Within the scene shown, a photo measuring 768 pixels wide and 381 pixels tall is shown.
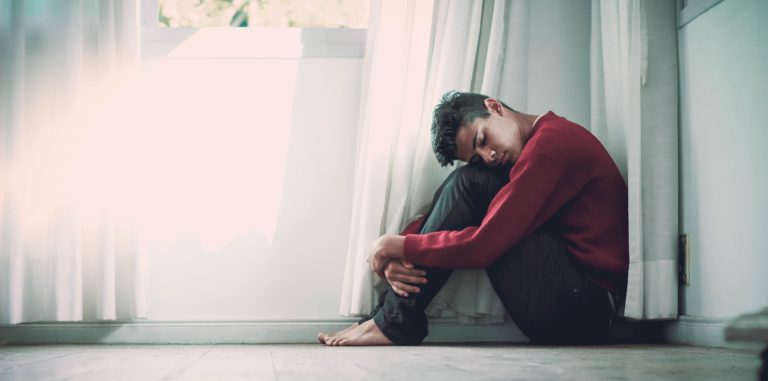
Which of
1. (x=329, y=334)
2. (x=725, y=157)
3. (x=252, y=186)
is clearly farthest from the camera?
(x=252, y=186)

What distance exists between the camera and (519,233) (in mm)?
1936

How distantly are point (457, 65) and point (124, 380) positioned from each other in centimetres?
139

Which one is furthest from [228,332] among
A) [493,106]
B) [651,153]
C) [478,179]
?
[651,153]

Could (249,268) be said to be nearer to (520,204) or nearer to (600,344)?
(520,204)

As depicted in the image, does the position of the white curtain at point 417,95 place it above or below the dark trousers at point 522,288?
above

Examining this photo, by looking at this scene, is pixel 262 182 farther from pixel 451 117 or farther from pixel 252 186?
pixel 451 117

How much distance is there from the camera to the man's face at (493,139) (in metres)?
2.02

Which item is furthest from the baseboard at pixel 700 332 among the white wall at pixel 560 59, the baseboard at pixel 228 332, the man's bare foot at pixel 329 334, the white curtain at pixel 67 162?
the white curtain at pixel 67 162

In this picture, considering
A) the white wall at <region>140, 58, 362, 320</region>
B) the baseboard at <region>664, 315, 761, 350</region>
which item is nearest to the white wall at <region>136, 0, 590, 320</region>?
the white wall at <region>140, 58, 362, 320</region>

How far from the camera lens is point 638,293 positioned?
1967mm

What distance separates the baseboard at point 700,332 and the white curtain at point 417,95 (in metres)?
0.47

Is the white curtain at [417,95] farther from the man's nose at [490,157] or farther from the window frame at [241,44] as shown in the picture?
the man's nose at [490,157]

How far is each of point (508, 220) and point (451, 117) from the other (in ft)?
1.03

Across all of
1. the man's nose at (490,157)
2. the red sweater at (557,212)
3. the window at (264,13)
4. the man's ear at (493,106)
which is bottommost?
the red sweater at (557,212)
